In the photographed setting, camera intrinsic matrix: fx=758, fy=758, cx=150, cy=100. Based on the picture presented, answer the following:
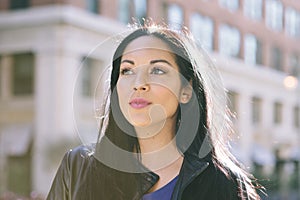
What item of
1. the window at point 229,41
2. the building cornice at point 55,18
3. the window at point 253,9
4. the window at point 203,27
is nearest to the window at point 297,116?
the window at point 253,9

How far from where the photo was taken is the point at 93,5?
26078 mm

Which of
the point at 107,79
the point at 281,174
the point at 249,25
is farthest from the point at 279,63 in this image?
the point at 107,79

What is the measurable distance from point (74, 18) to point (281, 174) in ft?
30.1

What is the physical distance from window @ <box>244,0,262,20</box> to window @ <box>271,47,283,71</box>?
2.65m

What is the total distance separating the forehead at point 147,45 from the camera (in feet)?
6.89

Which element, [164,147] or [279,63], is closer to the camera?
[164,147]

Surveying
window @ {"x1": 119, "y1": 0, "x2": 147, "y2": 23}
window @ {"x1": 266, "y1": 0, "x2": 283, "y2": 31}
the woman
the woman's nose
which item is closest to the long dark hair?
the woman

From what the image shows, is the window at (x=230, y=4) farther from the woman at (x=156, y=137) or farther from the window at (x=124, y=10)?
the woman at (x=156, y=137)

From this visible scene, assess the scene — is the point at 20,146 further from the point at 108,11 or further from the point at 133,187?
the point at 133,187

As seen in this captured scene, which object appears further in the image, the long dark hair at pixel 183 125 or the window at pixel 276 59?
the window at pixel 276 59

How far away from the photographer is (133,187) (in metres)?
2.06

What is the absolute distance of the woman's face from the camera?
2053 millimetres

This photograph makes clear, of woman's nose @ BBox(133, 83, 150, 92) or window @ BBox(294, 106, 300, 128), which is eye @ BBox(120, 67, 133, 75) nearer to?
woman's nose @ BBox(133, 83, 150, 92)

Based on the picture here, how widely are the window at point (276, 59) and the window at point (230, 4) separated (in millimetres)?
5256
